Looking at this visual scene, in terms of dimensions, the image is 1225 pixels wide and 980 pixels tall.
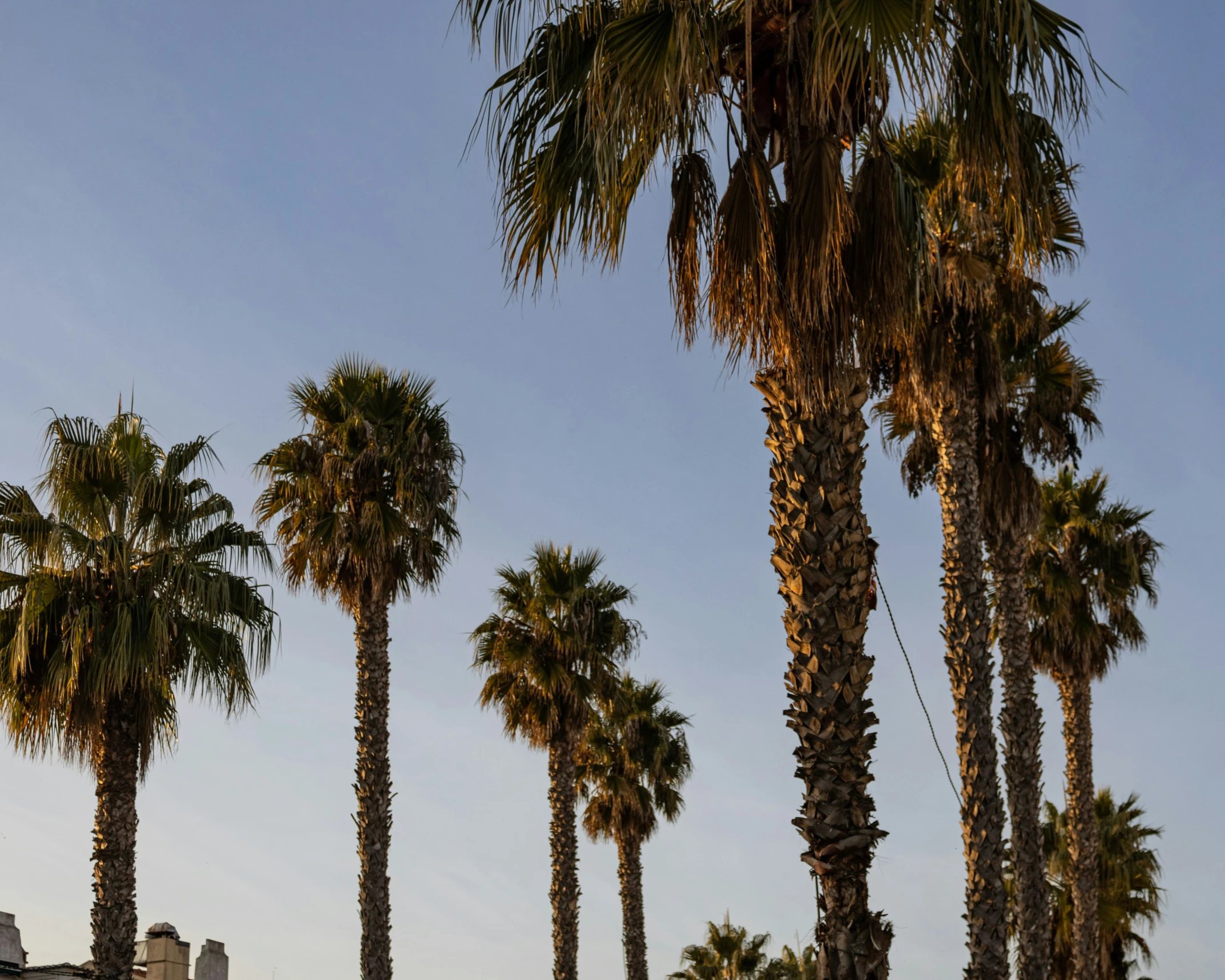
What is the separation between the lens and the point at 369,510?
22.0m

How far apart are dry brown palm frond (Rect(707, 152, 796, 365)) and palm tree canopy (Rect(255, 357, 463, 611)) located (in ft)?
46.0

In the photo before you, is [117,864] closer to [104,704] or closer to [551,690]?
[104,704]

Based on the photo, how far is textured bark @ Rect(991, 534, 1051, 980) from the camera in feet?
56.9

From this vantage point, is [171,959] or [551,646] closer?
[171,959]

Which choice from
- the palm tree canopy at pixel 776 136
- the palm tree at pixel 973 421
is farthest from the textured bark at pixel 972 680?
the palm tree canopy at pixel 776 136

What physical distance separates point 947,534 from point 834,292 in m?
9.38

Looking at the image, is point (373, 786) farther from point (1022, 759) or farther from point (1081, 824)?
point (1081, 824)

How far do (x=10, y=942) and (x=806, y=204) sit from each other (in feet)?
38.7

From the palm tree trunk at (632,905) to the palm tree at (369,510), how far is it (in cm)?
1218

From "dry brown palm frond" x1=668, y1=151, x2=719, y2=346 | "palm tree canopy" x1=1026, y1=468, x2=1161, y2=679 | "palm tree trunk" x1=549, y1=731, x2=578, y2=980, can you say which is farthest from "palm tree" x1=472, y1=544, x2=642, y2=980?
"dry brown palm frond" x1=668, y1=151, x2=719, y2=346

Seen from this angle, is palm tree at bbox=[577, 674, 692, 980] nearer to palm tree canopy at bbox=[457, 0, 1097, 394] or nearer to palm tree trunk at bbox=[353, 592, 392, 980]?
palm tree trunk at bbox=[353, 592, 392, 980]

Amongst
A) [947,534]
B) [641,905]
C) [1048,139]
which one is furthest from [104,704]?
[641,905]

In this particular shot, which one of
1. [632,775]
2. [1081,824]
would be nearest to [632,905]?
[632,775]

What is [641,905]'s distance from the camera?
31.4 metres
